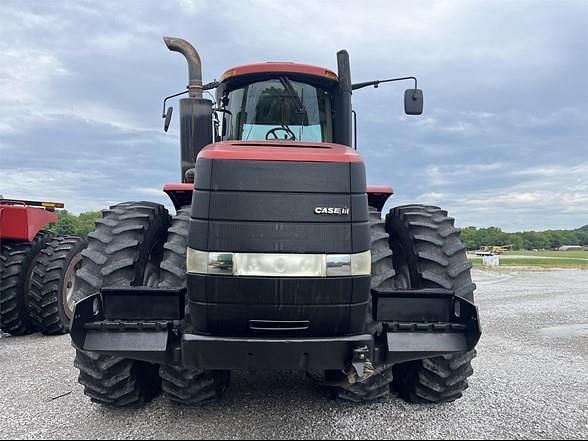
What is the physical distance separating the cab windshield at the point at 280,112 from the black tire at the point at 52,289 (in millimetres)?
3470

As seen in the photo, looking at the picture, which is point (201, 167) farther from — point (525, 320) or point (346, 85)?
point (525, 320)

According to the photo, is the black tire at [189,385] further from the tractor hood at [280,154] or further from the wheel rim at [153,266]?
the tractor hood at [280,154]

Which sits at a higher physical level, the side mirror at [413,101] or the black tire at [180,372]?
the side mirror at [413,101]

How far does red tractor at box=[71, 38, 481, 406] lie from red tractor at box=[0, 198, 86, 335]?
3.28m

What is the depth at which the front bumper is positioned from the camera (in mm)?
2543

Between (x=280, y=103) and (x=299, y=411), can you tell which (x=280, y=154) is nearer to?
(x=280, y=103)

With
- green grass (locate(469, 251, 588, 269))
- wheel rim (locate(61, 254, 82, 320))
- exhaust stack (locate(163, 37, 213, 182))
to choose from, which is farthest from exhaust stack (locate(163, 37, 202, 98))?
green grass (locate(469, 251, 588, 269))

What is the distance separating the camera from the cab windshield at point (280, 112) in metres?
3.79

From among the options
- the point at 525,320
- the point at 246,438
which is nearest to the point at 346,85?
the point at 246,438

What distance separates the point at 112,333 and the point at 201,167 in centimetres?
108

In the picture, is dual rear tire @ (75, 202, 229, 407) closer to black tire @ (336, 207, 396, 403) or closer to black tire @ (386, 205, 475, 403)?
black tire @ (336, 207, 396, 403)

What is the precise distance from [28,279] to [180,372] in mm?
4042

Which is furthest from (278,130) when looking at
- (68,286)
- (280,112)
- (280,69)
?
(68,286)

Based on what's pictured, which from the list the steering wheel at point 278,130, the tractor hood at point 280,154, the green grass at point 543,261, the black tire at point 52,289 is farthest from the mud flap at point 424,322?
the green grass at point 543,261
